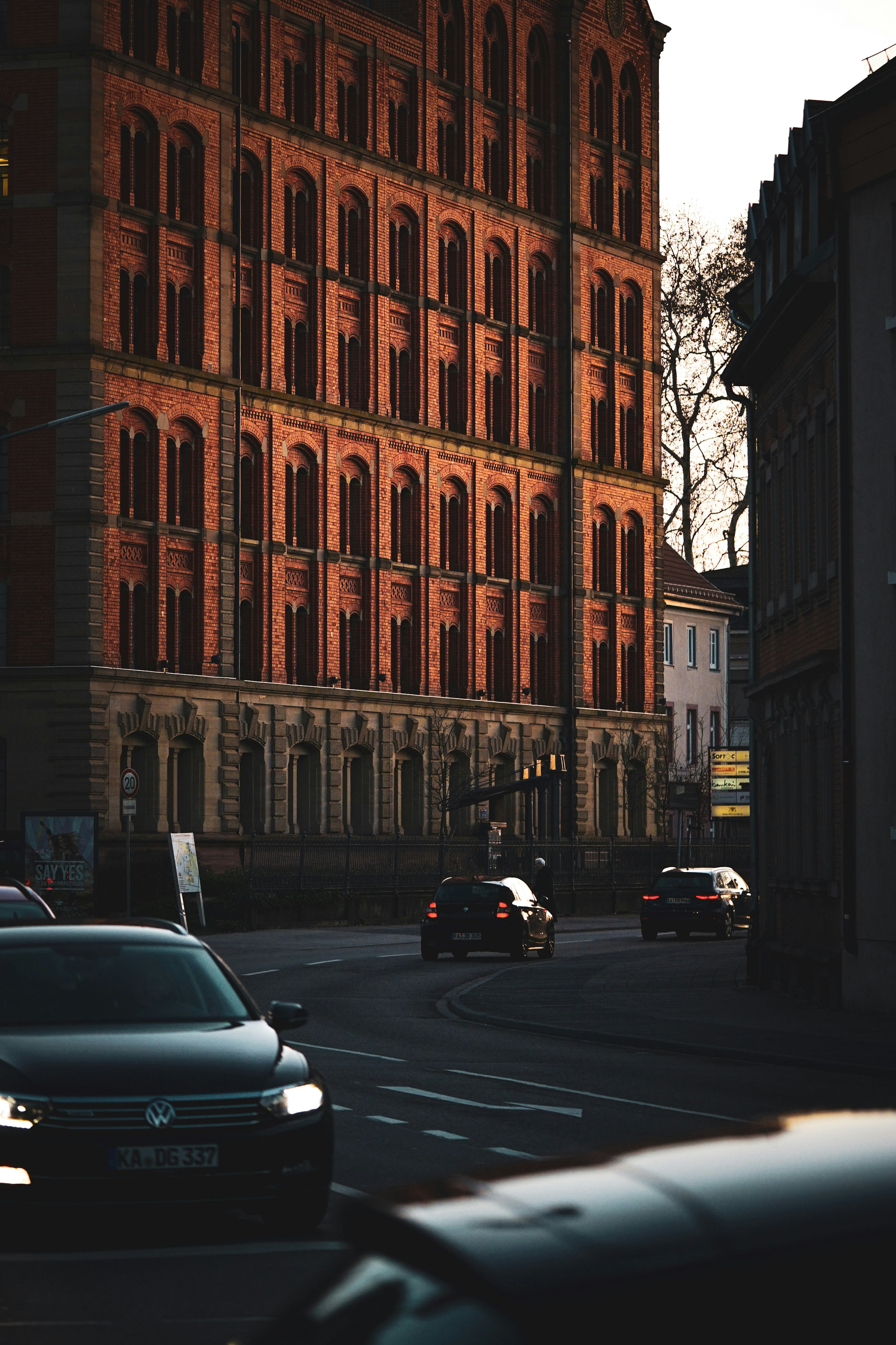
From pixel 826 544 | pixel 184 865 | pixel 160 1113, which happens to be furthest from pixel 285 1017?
pixel 184 865

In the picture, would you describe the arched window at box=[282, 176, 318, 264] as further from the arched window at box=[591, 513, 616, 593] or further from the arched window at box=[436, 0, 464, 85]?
the arched window at box=[591, 513, 616, 593]

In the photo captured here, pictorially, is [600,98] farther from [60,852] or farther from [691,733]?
[60,852]

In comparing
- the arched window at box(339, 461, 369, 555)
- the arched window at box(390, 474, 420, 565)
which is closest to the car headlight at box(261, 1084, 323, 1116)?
the arched window at box(339, 461, 369, 555)

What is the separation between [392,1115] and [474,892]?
23.5m

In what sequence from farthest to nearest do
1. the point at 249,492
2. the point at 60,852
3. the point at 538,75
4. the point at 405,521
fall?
1. the point at 538,75
2. the point at 405,521
3. the point at 249,492
4. the point at 60,852

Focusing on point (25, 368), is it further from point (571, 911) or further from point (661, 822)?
point (661, 822)

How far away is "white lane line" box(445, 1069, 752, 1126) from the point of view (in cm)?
1495

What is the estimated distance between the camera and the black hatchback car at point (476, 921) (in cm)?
3803

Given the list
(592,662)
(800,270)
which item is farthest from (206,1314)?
(592,662)

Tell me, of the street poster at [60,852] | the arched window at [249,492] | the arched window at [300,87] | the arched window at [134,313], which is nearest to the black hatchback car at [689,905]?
the street poster at [60,852]

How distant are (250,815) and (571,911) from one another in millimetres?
9788

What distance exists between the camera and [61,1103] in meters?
8.99

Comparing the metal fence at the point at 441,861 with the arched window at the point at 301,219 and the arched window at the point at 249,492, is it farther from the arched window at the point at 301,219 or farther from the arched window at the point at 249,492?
the arched window at the point at 301,219

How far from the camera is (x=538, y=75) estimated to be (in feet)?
249
